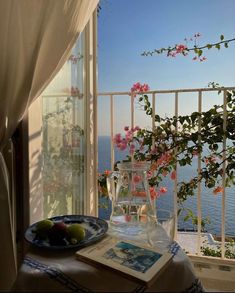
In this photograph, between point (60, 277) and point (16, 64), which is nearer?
point (60, 277)

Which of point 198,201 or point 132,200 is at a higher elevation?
point 132,200

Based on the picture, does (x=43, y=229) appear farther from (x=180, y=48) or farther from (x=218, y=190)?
(x=180, y=48)

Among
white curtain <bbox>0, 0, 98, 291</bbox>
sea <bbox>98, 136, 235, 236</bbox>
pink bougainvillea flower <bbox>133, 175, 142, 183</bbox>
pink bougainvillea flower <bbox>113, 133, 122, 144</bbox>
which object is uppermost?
white curtain <bbox>0, 0, 98, 291</bbox>

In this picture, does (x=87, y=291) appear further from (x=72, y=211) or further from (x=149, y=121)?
(x=149, y=121)

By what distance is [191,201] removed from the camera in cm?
194

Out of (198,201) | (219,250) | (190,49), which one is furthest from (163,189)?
(190,49)

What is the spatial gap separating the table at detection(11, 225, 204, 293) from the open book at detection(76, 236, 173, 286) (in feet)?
0.05

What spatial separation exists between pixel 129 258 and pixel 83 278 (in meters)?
0.15

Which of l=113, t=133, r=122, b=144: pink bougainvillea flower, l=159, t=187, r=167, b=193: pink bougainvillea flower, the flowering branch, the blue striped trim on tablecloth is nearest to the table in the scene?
the blue striped trim on tablecloth

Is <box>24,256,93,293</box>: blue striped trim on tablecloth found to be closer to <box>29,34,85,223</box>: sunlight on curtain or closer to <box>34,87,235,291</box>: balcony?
<box>29,34,85,223</box>: sunlight on curtain

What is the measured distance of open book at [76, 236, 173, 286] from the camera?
74 centimetres

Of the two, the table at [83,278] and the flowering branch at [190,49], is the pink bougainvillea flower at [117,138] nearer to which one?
the flowering branch at [190,49]

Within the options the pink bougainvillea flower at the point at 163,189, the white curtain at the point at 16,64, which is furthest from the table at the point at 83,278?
the pink bougainvillea flower at the point at 163,189

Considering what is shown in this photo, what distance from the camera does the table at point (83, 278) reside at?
0.72m
